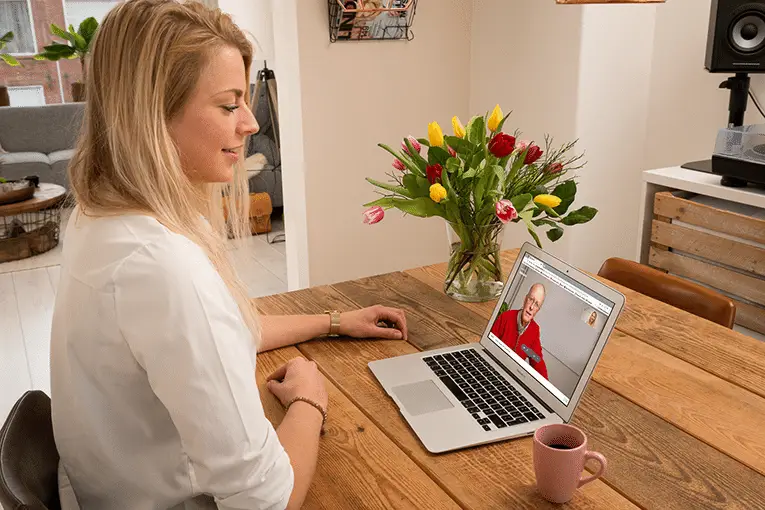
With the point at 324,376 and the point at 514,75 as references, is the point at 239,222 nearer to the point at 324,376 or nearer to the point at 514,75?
the point at 324,376

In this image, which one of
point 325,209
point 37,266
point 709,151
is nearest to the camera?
point 709,151

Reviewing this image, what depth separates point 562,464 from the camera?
3.10 ft

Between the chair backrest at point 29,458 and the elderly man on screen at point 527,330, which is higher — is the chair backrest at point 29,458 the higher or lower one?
the lower one

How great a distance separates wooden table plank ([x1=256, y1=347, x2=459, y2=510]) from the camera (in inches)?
38.8

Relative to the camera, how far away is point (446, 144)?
1.54 m

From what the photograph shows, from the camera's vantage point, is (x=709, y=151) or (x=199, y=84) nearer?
(x=199, y=84)

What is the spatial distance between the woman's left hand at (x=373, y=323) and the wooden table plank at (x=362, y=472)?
0.90 feet

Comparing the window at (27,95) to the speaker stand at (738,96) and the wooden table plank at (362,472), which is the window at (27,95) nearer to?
the speaker stand at (738,96)

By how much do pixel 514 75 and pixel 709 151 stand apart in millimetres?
868

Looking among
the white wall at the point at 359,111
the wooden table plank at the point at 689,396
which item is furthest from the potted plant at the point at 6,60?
the wooden table plank at the point at 689,396

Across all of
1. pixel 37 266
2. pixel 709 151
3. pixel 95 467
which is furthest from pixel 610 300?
pixel 37 266

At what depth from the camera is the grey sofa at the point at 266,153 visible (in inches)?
198

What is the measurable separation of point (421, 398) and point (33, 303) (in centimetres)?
318

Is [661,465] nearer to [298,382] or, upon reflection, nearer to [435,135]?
[298,382]
